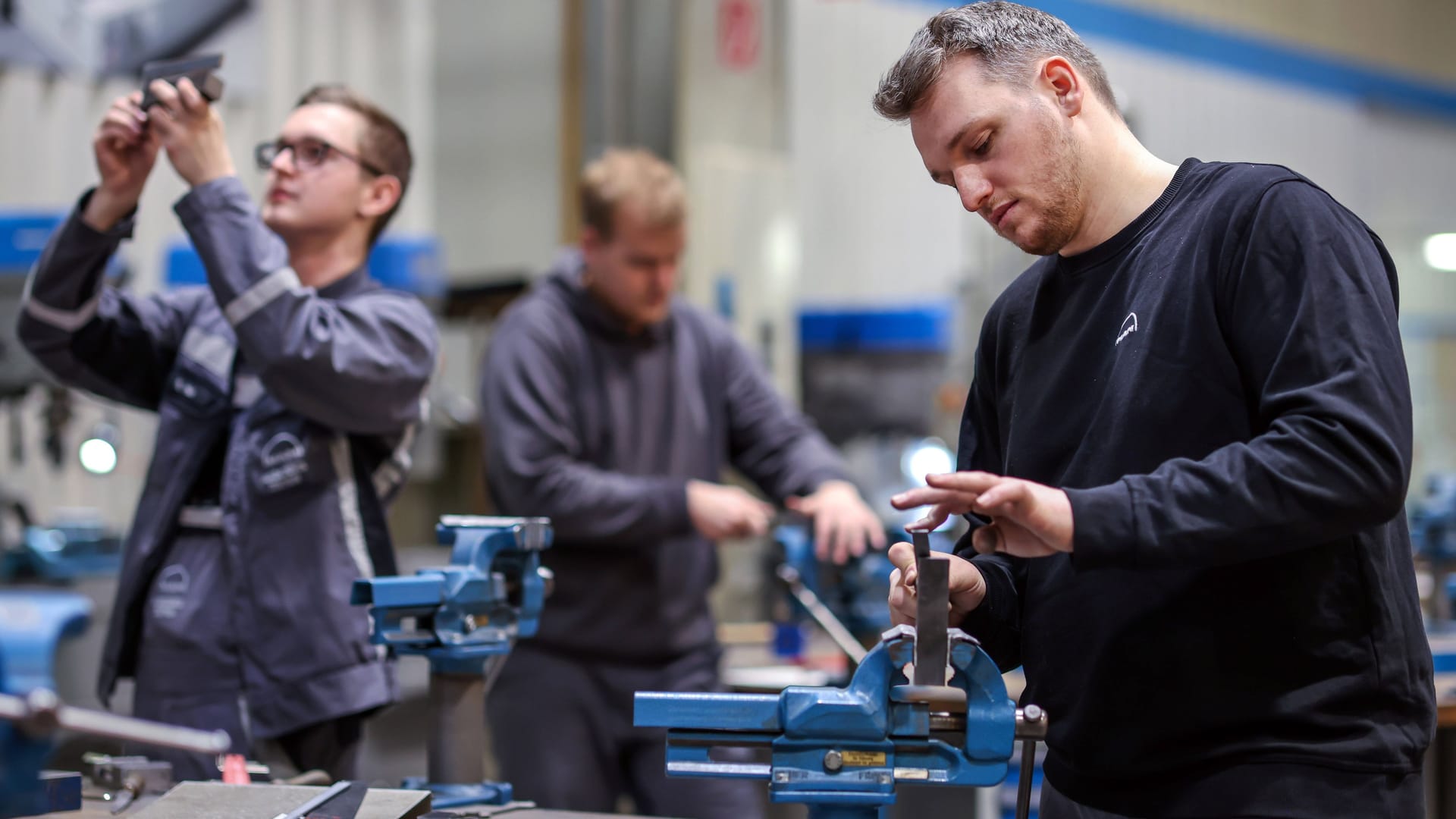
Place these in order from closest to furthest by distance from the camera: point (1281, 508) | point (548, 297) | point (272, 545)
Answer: point (1281, 508)
point (272, 545)
point (548, 297)

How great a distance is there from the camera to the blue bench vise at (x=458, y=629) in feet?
5.17

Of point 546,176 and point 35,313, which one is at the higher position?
point 546,176

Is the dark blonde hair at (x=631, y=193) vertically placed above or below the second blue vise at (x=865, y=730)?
above

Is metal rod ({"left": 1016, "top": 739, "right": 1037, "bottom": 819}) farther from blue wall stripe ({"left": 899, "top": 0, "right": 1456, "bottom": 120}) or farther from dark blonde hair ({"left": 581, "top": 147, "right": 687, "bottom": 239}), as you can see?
blue wall stripe ({"left": 899, "top": 0, "right": 1456, "bottom": 120})

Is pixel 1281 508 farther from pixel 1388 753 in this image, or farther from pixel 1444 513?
pixel 1444 513

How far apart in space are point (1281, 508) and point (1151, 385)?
0.19 metres

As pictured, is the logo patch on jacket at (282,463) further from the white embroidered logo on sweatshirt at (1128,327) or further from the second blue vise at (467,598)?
the white embroidered logo on sweatshirt at (1128,327)

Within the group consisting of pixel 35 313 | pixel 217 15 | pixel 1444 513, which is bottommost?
pixel 1444 513

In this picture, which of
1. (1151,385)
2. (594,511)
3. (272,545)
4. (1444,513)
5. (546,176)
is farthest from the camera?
(546,176)

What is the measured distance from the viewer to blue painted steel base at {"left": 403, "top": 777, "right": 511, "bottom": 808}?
155 centimetres

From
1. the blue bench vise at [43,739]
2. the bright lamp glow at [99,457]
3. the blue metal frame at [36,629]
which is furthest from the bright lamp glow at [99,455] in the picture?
the blue bench vise at [43,739]

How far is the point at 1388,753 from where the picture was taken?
3.71 ft

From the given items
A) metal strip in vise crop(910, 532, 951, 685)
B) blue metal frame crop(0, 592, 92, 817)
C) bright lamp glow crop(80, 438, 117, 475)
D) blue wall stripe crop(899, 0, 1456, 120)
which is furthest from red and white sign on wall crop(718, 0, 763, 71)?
metal strip in vise crop(910, 532, 951, 685)

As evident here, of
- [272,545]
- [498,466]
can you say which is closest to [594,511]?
[498,466]
